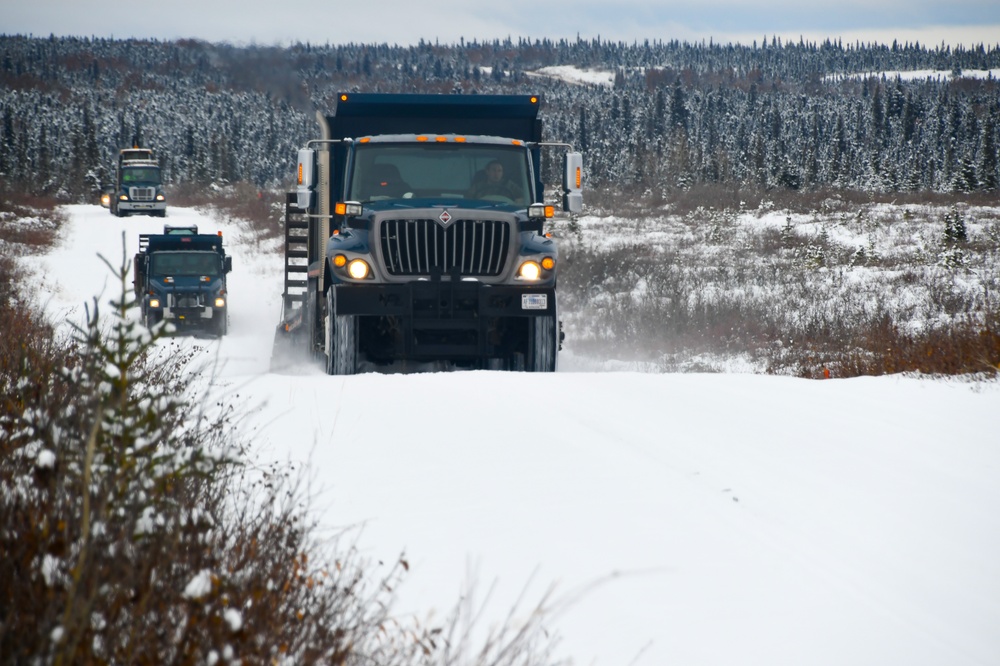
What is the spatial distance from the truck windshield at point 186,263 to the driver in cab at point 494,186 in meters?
13.3

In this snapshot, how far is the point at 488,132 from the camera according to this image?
11.7 metres

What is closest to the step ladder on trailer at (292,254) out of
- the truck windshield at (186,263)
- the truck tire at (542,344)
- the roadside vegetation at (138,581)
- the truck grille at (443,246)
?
the truck windshield at (186,263)

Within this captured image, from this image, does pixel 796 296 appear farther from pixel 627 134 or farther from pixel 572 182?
pixel 627 134

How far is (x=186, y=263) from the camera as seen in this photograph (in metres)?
22.5

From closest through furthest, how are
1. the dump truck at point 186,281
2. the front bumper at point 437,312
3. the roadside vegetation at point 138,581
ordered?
the roadside vegetation at point 138,581 → the front bumper at point 437,312 → the dump truck at point 186,281

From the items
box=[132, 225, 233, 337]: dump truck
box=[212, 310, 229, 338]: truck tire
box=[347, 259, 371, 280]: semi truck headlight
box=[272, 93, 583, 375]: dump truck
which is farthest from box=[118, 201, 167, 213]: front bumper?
box=[347, 259, 371, 280]: semi truck headlight

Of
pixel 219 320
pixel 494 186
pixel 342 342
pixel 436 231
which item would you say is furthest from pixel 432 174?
pixel 219 320

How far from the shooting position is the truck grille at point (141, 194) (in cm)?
4856

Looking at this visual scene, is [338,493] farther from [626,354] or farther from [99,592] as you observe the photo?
[626,354]


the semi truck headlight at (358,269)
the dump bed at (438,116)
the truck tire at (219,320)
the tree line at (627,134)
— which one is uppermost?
the tree line at (627,134)

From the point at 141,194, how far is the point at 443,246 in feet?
141

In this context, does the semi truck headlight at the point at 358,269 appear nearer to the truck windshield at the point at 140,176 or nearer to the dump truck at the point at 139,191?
the dump truck at the point at 139,191

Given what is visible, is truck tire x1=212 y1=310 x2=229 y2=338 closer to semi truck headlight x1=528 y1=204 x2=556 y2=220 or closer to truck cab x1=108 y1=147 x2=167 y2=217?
semi truck headlight x1=528 y1=204 x2=556 y2=220

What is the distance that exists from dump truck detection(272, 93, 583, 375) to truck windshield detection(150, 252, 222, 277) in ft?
37.6
